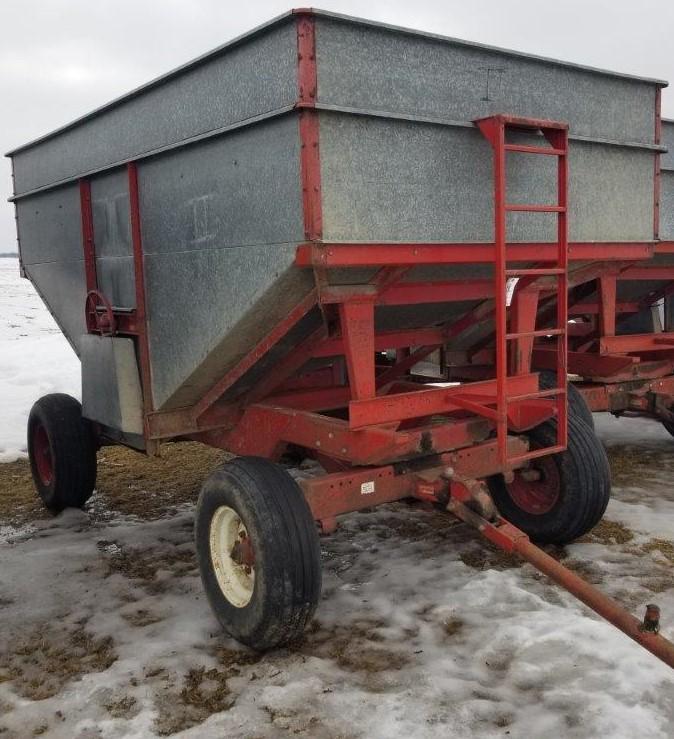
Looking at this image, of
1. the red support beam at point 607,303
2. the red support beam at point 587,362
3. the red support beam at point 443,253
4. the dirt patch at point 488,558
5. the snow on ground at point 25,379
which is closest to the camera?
the red support beam at point 443,253

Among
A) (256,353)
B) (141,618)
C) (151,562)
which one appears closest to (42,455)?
(151,562)

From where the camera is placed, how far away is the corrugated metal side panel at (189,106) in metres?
3.27

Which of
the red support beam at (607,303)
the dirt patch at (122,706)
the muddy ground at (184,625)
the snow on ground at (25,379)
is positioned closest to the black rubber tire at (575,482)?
the muddy ground at (184,625)

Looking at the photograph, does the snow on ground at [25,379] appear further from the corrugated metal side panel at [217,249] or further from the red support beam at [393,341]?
the red support beam at [393,341]

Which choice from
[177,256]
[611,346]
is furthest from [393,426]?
[611,346]

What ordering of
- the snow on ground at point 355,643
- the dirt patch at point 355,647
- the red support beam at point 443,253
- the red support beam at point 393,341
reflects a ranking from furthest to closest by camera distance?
the red support beam at point 393,341
the dirt patch at point 355,647
the red support beam at point 443,253
the snow on ground at point 355,643

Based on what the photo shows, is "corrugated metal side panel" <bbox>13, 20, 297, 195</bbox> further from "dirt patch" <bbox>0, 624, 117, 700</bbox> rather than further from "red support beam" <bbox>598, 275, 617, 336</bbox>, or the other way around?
"red support beam" <bbox>598, 275, 617, 336</bbox>

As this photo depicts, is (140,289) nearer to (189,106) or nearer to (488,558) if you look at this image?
(189,106)

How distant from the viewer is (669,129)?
18.6 ft

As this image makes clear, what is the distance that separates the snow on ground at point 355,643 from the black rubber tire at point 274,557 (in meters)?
0.14

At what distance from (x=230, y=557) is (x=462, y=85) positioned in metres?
2.50

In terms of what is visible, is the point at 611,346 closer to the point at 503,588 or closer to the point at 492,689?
the point at 503,588

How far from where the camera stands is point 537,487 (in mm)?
4785

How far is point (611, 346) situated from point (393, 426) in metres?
2.68
